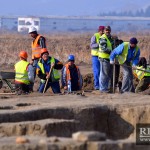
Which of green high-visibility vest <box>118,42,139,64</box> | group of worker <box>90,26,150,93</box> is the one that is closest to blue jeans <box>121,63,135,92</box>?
group of worker <box>90,26,150,93</box>

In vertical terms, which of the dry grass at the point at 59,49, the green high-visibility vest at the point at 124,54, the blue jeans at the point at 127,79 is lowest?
the dry grass at the point at 59,49

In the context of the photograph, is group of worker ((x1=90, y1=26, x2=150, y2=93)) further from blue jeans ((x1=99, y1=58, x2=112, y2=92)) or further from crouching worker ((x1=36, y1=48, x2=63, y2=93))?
crouching worker ((x1=36, y1=48, x2=63, y2=93))

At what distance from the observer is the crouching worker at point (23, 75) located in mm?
21500

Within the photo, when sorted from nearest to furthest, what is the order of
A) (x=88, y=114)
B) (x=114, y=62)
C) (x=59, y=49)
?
(x=88, y=114) < (x=114, y=62) < (x=59, y=49)

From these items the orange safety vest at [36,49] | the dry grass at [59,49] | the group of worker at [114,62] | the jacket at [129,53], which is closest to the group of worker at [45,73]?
the orange safety vest at [36,49]

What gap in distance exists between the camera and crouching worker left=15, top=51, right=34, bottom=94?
70.5 feet

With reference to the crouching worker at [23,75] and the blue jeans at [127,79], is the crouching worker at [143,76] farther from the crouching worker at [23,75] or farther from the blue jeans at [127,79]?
the crouching worker at [23,75]

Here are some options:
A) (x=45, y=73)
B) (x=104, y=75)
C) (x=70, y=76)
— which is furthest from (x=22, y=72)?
(x=104, y=75)

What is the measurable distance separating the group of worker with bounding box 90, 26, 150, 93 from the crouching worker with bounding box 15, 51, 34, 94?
1940 mm

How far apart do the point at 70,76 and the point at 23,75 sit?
120 centimetres

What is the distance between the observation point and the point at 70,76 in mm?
21750

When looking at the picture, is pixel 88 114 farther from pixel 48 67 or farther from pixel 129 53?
pixel 48 67

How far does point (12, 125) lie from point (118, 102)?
4.07 m

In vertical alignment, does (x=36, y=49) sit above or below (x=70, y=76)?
above
